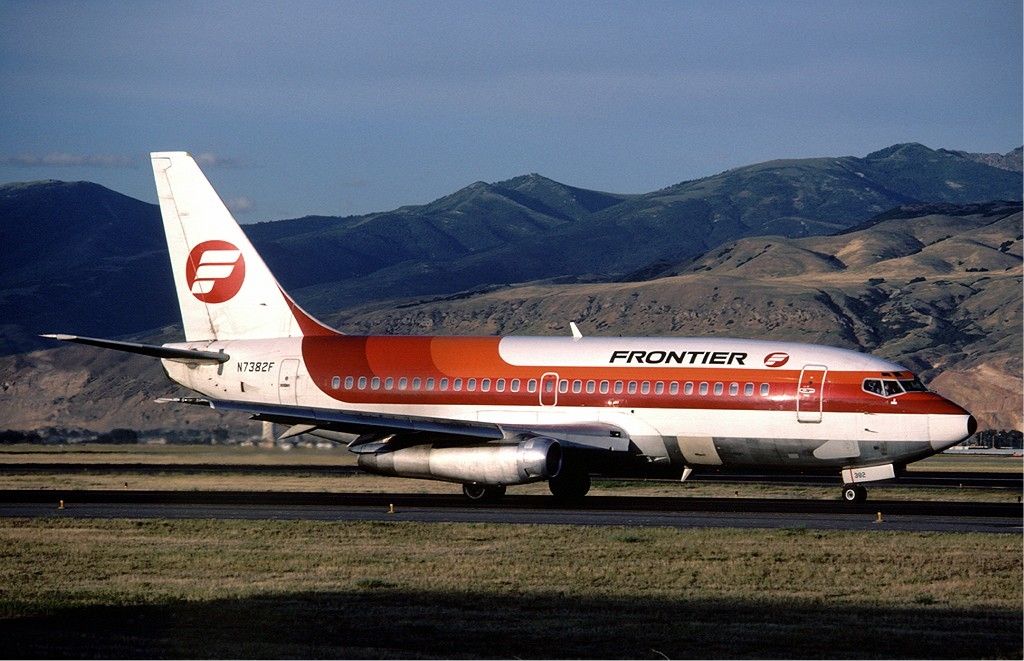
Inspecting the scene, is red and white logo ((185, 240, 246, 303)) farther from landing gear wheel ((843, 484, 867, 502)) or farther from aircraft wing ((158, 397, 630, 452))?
landing gear wheel ((843, 484, 867, 502))

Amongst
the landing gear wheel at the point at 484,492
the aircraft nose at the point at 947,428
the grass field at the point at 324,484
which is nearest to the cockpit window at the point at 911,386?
the aircraft nose at the point at 947,428

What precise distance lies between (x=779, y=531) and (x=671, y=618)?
39.8 feet

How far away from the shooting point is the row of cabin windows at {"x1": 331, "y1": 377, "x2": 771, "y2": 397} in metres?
41.5

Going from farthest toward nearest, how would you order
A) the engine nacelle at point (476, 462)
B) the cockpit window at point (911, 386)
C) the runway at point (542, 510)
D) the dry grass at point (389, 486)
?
the dry grass at point (389, 486)
the cockpit window at point (911, 386)
the engine nacelle at point (476, 462)
the runway at point (542, 510)

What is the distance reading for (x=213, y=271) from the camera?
5053 cm

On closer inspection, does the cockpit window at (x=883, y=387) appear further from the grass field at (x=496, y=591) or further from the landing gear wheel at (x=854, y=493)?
the grass field at (x=496, y=591)

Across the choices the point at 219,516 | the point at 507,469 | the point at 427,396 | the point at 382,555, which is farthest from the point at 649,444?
the point at 382,555

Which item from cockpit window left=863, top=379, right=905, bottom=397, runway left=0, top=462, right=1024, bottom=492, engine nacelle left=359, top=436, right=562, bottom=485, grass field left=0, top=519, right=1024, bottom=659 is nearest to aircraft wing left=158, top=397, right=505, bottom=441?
engine nacelle left=359, top=436, right=562, bottom=485

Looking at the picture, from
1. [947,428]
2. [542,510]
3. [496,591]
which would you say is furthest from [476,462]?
[496,591]

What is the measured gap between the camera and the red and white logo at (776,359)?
41.4 metres

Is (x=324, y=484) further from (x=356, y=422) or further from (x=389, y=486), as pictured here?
(x=356, y=422)

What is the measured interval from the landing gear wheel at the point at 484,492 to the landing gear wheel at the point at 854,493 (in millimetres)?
9344

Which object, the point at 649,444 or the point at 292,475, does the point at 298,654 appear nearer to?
the point at 649,444

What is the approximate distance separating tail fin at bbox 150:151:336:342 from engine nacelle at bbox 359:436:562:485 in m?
8.51
